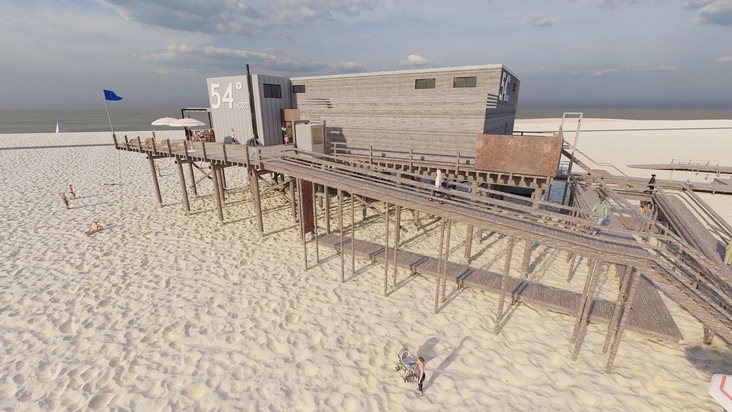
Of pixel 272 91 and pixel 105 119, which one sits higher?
pixel 272 91

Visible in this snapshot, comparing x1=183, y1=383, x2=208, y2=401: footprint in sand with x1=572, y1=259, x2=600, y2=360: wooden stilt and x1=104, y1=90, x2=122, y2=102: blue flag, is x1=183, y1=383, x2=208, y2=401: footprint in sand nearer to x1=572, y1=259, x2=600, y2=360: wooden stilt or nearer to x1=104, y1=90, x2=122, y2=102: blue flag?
x1=572, y1=259, x2=600, y2=360: wooden stilt

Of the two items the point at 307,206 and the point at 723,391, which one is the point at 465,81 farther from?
the point at 723,391

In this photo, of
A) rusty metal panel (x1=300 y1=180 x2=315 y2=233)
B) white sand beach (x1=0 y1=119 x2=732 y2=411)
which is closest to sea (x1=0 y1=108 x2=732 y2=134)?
rusty metal panel (x1=300 y1=180 x2=315 y2=233)

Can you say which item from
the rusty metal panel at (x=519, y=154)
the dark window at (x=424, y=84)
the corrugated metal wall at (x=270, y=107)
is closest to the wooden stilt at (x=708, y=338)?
the rusty metal panel at (x=519, y=154)

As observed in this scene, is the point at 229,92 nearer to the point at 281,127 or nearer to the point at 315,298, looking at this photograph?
the point at 281,127

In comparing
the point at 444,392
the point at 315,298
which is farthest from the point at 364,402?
the point at 315,298

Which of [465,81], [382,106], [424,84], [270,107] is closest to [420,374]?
[465,81]
